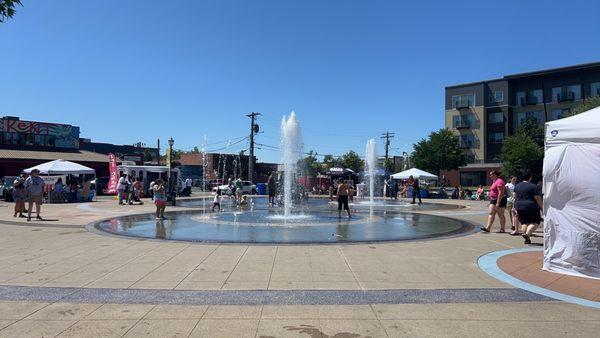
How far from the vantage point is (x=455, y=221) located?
16.5 metres

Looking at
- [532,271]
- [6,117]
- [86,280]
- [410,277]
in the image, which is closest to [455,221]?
[532,271]

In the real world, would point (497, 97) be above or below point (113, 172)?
above

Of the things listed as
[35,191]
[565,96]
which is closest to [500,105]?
[565,96]

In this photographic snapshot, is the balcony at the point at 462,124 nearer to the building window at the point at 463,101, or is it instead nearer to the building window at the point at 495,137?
the building window at the point at 463,101

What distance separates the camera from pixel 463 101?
225ft

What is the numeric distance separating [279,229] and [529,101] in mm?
60501

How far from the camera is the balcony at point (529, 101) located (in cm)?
6291

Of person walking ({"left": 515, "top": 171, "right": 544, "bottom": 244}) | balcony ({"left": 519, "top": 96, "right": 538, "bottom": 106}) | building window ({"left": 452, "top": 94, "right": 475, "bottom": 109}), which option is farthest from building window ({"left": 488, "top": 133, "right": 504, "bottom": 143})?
person walking ({"left": 515, "top": 171, "right": 544, "bottom": 244})

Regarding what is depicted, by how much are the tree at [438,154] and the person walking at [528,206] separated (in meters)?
48.0

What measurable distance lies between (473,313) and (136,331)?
3.84 metres

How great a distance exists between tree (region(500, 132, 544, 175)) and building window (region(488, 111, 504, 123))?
1215 centimetres

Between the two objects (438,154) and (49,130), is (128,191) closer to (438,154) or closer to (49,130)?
(49,130)

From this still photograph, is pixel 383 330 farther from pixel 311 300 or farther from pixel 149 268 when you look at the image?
pixel 149 268

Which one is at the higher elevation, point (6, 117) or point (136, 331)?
point (6, 117)
